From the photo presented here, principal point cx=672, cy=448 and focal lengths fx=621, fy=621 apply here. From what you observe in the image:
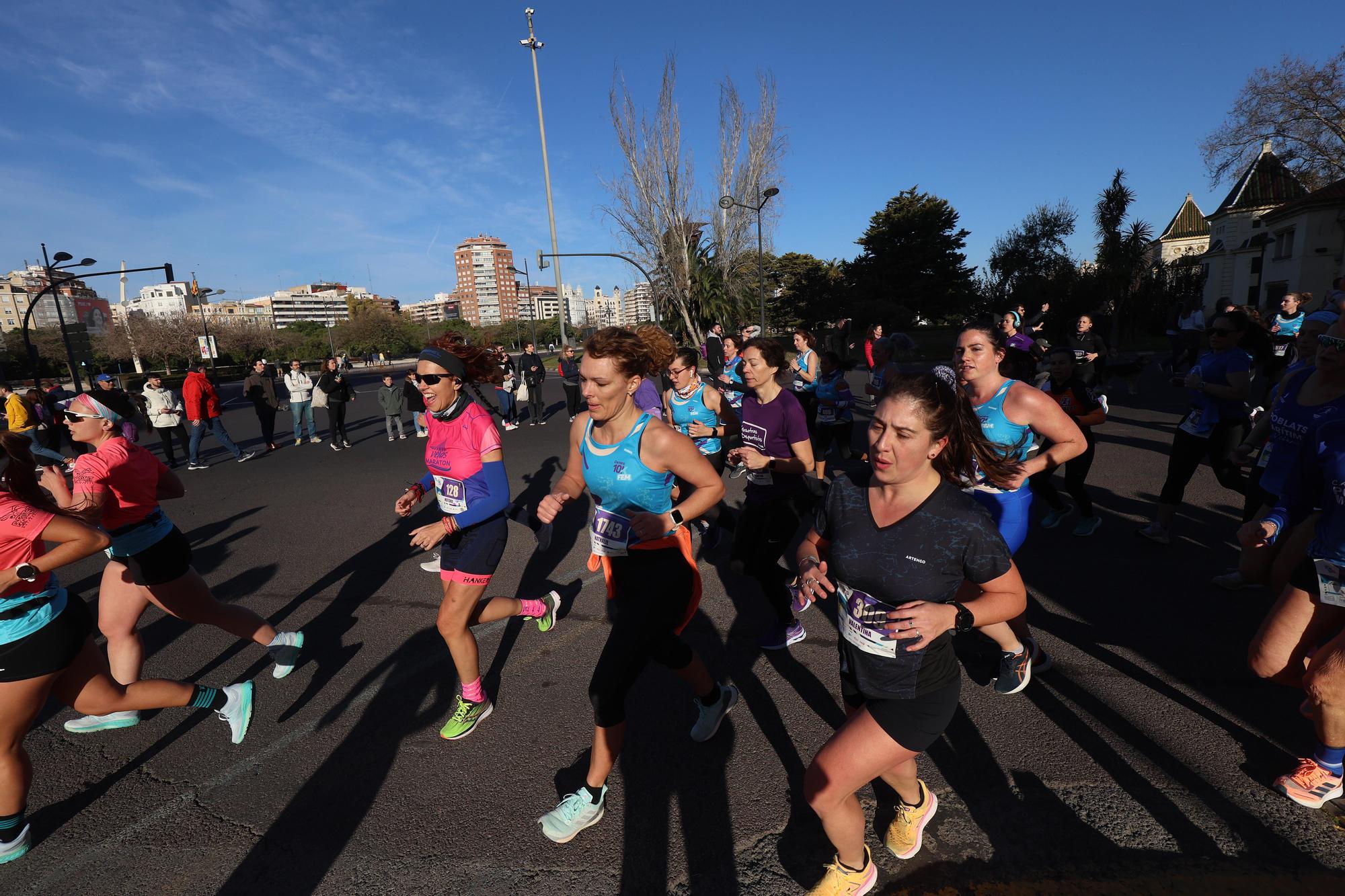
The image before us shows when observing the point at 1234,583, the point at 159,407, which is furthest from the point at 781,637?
the point at 159,407

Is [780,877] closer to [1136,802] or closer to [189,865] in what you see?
[1136,802]

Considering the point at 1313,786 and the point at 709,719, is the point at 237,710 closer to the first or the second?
the point at 709,719

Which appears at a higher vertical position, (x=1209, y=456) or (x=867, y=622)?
(x=867, y=622)

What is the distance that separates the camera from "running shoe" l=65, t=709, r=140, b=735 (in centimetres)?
345

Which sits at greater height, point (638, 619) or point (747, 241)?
point (747, 241)

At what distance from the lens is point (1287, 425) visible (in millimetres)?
3408

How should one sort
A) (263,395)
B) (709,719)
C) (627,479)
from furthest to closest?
(263,395)
(709,719)
(627,479)

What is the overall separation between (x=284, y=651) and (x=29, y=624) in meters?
1.47

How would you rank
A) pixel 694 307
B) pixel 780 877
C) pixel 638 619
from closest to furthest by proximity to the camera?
pixel 780 877 → pixel 638 619 → pixel 694 307

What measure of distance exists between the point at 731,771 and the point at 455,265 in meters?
212

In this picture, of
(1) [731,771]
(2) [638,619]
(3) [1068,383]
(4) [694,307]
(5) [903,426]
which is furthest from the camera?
(4) [694,307]

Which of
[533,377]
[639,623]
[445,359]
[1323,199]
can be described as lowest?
[639,623]

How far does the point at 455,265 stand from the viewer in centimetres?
19525

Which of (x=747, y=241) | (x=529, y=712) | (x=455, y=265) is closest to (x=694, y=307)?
(x=747, y=241)
